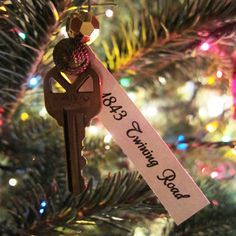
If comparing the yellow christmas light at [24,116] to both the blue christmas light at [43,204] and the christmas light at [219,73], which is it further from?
the christmas light at [219,73]

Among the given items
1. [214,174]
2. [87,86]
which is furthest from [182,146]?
[87,86]

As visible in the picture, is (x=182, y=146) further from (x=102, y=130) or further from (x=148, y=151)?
(x=148, y=151)

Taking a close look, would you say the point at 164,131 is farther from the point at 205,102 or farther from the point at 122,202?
the point at 122,202

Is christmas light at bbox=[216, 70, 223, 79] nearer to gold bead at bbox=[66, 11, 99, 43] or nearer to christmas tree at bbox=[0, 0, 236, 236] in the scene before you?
christmas tree at bbox=[0, 0, 236, 236]

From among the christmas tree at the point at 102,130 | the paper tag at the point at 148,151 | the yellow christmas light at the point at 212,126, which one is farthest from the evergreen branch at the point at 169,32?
the yellow christmas light at the point at 212,126

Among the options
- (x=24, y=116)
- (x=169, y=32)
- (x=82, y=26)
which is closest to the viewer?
(x=82, y=26)

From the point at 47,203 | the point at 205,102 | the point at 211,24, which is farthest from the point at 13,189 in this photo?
the point at 205,102

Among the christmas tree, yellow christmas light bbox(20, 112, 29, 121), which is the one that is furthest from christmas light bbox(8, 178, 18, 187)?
yellow christmas light bbox(20, 112, 29, 121)
